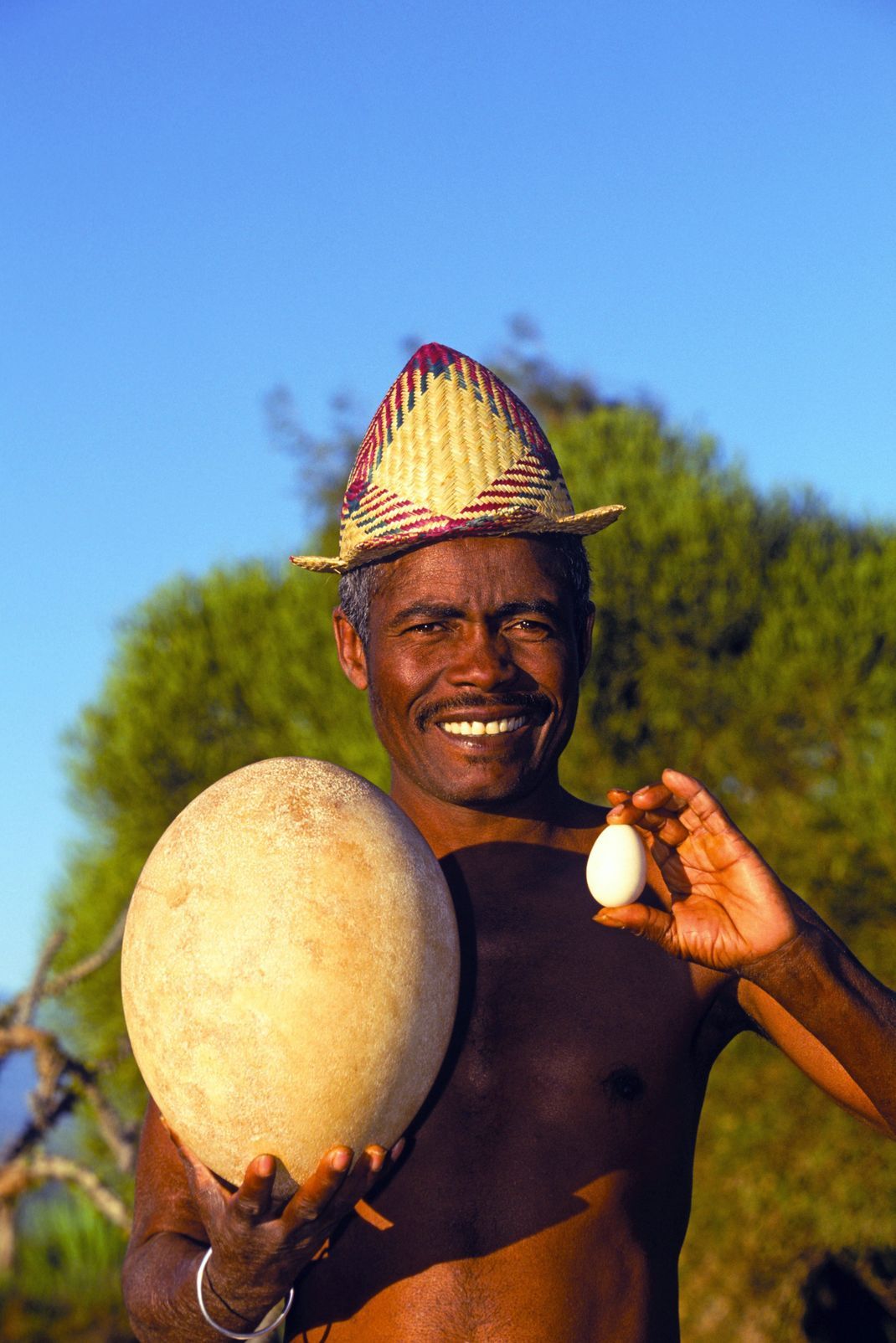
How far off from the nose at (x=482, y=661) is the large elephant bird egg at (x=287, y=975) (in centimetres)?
66

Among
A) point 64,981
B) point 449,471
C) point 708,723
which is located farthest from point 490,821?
point 708,723

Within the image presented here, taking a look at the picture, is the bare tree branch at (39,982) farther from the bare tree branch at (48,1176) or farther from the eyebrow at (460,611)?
the eyebrow at (460,611)

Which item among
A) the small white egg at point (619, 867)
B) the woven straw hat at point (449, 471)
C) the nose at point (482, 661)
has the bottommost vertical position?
the small white egg at point (619, 867)

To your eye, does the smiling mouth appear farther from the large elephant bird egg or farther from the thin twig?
the thin twig

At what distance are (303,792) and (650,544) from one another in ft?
48.0

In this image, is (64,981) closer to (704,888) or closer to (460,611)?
(460,611)

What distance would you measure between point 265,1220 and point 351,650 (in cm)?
187

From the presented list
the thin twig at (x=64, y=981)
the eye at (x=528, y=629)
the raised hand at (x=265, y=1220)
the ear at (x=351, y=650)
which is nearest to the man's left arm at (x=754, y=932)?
the eye at (x=528, y=629)

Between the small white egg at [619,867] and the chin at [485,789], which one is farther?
the chin at [485,789]

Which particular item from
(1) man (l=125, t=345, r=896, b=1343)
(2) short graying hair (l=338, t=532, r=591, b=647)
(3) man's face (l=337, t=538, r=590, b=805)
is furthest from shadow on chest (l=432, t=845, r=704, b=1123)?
(2) short graying hair (l=338, t=532, r=591, b=647)

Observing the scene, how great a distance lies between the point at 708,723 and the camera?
17.1m

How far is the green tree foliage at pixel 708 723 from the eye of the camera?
572 inches

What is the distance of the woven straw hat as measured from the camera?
3.80 m

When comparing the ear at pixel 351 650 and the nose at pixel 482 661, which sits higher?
the nose at pixel 482 661
